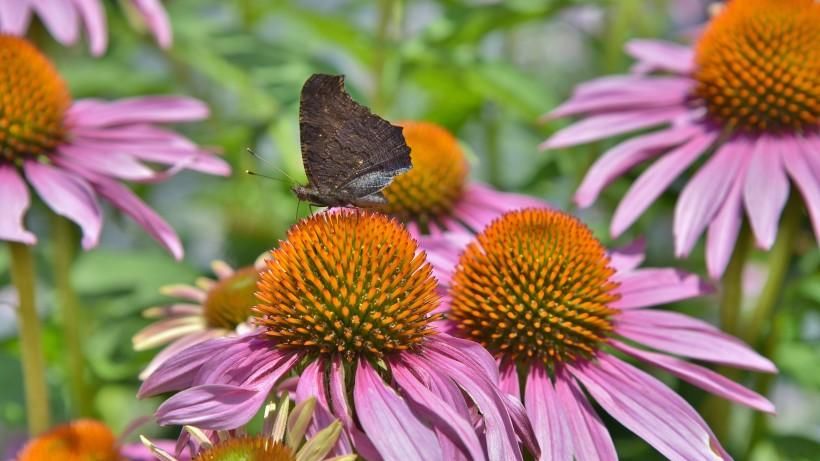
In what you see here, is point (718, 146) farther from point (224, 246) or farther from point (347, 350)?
point (224, 246)

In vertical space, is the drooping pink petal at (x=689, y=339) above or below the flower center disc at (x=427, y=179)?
below

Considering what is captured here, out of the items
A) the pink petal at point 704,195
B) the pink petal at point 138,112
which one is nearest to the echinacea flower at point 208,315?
the pink petal at point 138,112

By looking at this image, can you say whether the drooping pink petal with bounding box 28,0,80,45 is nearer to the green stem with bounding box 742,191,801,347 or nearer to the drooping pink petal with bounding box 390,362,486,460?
the drooping pink petal with bounding box 390,362,486,460

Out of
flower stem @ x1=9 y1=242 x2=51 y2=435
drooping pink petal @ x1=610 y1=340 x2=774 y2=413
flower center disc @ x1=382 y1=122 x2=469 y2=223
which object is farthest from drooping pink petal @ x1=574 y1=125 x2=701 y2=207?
flower stem @ x1=9 y1=242 x2=51 y2=435

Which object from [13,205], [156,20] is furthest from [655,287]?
[156,20]

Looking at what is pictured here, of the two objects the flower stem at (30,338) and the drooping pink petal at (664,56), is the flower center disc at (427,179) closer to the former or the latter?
the drooping pink petal at (664,56)

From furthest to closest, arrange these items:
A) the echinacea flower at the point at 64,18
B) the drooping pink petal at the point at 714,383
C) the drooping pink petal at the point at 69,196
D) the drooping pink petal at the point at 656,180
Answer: the echinacea flower at the point at 64,18 < the drooping pink petal at the point at 656,180 < the drooping pink petal at the point at 69,196 < the drooping pink petal at the point at 714,383

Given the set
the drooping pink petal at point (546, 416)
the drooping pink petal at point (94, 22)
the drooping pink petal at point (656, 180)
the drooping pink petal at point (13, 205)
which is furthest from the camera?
the drooping pink petal at point (94, 22)
